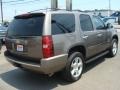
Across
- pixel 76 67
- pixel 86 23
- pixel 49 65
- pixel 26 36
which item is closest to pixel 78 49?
pixel 76 67

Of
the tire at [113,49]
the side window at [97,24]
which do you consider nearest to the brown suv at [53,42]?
the side window at [97,24]

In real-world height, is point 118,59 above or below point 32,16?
below

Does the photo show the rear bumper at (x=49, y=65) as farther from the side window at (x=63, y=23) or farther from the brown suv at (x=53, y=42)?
the side window at (x=63, y=23)

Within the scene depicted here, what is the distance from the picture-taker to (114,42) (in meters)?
8.34

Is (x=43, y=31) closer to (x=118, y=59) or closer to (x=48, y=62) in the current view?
(x=48, y=62)

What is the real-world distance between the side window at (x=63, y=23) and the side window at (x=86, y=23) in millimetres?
433

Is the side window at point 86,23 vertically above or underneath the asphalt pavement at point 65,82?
above

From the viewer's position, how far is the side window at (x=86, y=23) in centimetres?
607

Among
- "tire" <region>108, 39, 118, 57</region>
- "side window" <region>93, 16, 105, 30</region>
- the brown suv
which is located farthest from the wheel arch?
"tire" <region>108, 39, 118, 57</region>

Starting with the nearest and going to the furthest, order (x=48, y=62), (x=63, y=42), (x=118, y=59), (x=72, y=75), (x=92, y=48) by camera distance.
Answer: (x=48, y=62), (x=63, y=42), (x=72, y=75), (x=92, y=48), (x=118, y=59)

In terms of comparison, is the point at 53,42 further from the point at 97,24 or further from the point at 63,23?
the point at 97,24

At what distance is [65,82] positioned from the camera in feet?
18.6

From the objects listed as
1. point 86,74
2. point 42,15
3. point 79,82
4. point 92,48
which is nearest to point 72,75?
point 79,82

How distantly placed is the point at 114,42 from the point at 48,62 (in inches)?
171
